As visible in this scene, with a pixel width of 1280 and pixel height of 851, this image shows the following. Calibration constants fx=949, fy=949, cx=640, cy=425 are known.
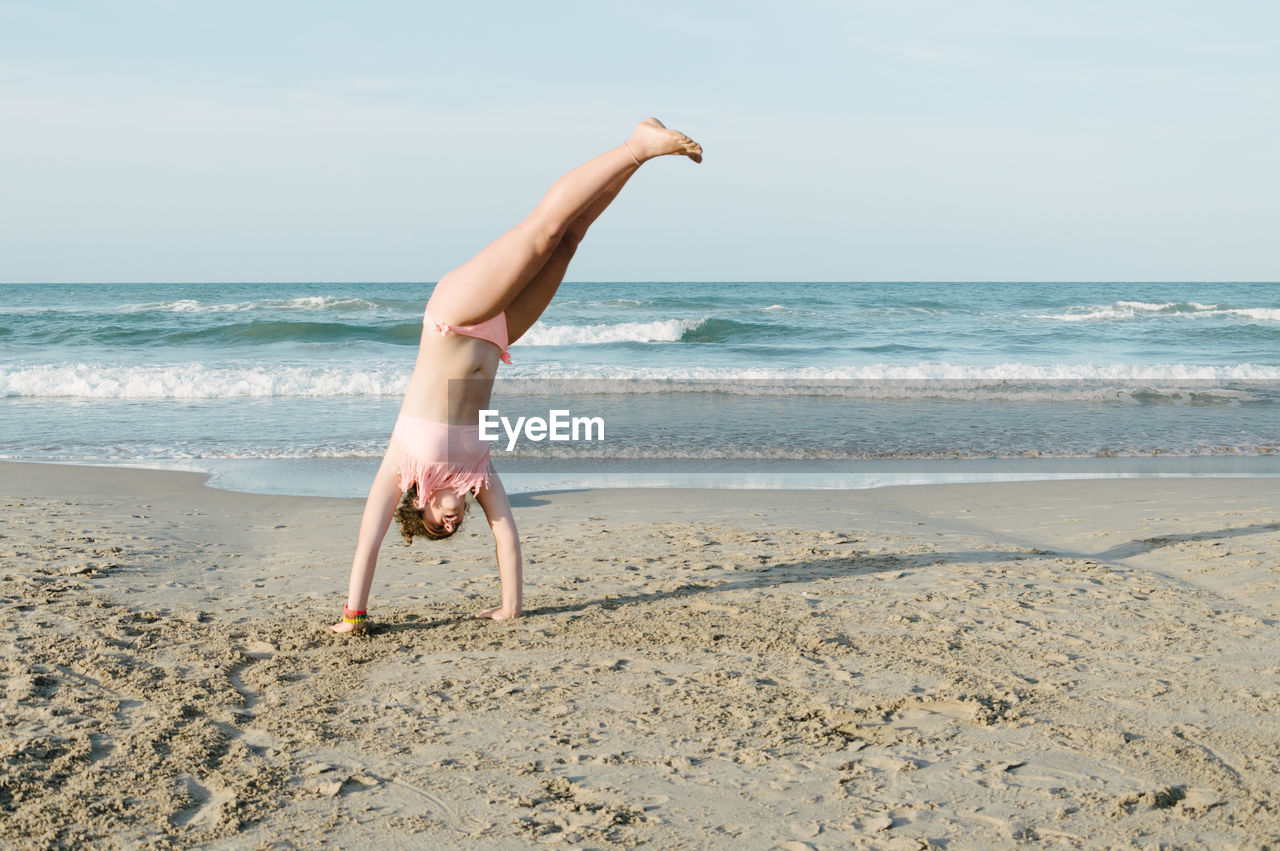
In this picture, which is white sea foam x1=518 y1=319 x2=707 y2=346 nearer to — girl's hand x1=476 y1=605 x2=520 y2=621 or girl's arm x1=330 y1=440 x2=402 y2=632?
girl's hand x1=476 y1=605 x2=520 y2=621

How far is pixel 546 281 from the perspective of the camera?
4.15 meters

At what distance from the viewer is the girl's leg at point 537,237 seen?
3736 millimetres

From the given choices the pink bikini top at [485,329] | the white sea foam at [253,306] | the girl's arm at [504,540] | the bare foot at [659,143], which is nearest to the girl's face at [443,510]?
the girl's arm at [504,540]

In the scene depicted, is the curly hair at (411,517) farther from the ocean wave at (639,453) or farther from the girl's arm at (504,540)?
the ocean wave at (639,453)

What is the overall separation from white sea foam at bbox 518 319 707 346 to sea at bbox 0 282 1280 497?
0.36 feet

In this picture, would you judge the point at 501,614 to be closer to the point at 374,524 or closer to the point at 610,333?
the point at 374,524

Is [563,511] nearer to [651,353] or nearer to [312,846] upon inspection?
[312,846]

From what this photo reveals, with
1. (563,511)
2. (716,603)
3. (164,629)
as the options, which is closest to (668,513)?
(563,511)

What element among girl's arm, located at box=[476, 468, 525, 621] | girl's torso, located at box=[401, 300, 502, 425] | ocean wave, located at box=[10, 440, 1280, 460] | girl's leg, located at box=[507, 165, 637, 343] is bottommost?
ocean wave, located at box=[10, 440, 1280, 460]

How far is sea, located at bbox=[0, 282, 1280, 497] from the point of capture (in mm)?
9867

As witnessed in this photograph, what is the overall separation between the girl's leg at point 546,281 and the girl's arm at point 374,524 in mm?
795

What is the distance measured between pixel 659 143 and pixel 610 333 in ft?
84.5

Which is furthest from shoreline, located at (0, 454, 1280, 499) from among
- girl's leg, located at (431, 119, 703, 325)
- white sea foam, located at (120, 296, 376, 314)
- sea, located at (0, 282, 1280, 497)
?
white sea foam, located at (120, 296, 376, 314)

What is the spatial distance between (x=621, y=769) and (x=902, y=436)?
9.33 meters
